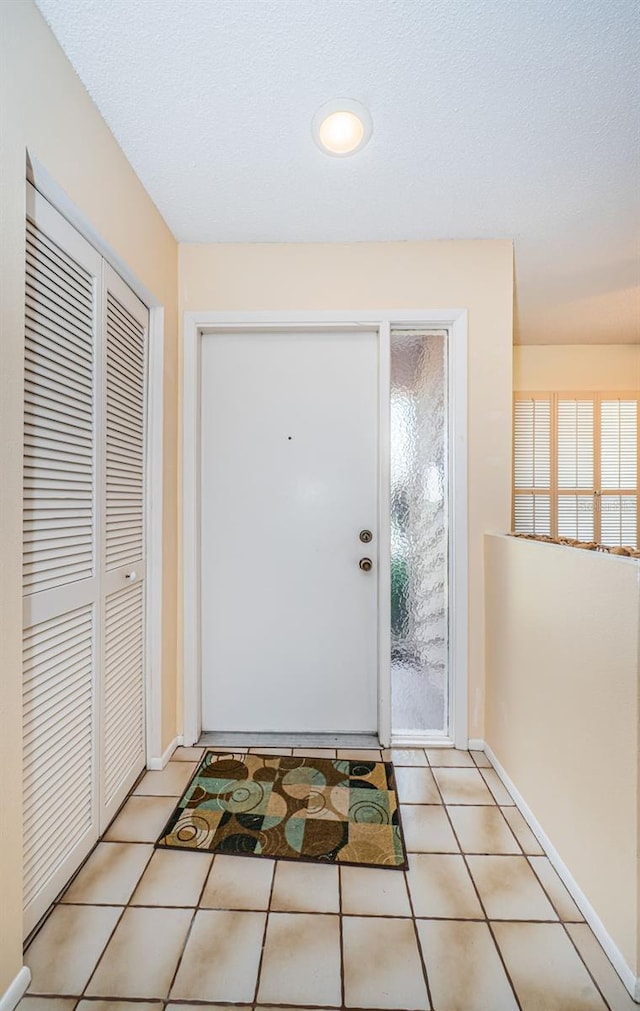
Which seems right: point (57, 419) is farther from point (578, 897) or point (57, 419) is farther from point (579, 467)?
point (579, 467)

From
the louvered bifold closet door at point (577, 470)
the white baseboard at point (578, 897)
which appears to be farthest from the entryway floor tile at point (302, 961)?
the louvered bifold closet door at point (577, 470)

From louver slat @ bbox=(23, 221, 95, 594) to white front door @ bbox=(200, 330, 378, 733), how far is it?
80 centimetres

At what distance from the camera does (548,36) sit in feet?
3.99

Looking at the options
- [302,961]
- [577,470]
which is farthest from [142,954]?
[577,470]

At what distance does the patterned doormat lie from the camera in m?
1.52

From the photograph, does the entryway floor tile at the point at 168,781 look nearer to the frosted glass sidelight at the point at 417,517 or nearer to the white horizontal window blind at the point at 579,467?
the frosted glass sidelight at the point at 417,517

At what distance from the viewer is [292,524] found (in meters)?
2.27

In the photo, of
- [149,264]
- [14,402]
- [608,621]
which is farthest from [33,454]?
[608,621]

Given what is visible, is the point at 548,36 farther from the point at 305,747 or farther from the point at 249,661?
the point at 305,747

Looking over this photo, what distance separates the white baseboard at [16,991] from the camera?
1021mm

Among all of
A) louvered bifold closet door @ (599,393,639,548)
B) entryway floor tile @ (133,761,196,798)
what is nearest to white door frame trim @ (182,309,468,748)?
entryway floor tile @ (133,761,196,798)

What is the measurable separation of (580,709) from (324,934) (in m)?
0.88

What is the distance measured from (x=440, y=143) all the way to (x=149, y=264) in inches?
44.2

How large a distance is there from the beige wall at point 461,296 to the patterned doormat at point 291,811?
635 millimetres
